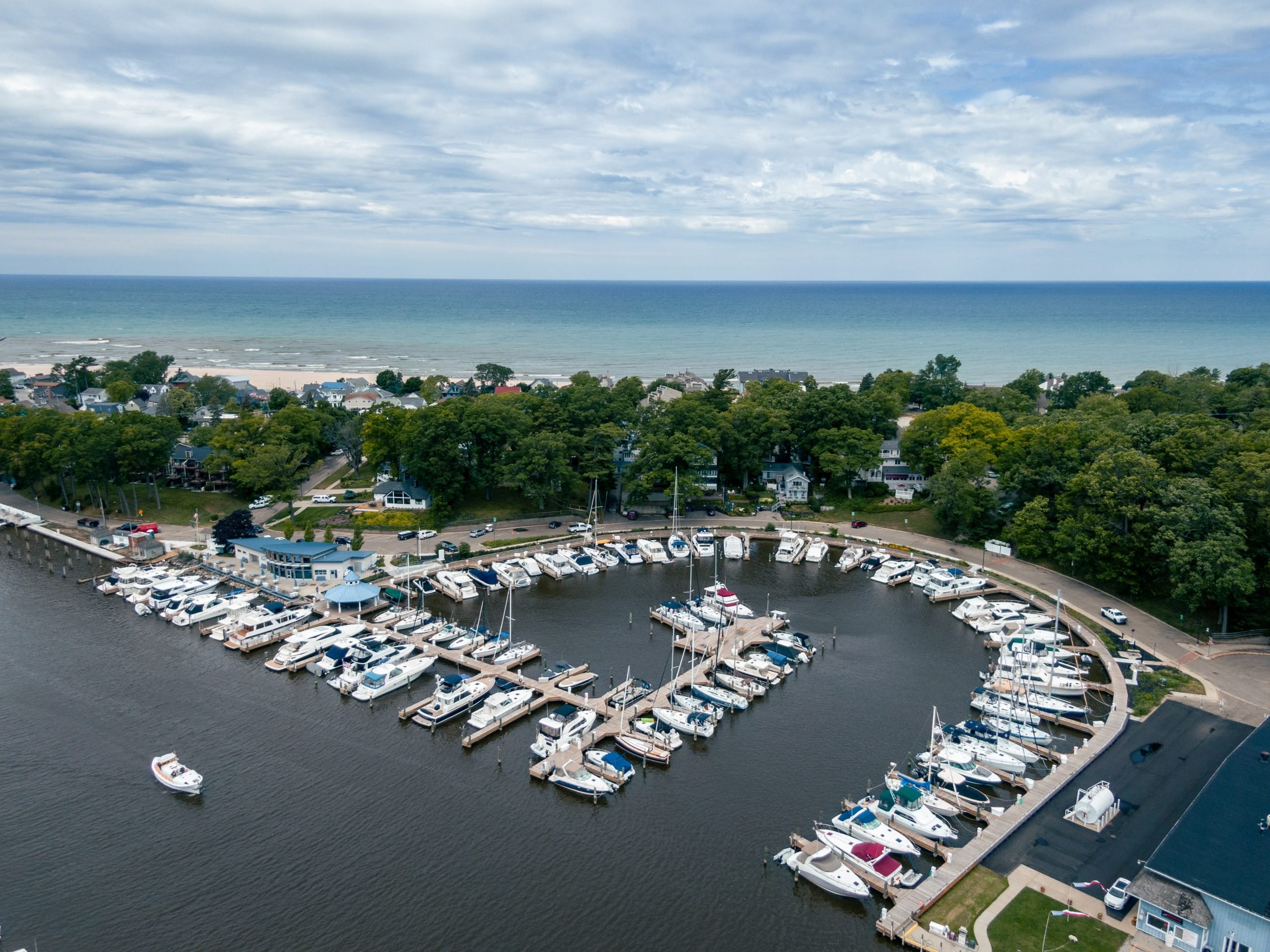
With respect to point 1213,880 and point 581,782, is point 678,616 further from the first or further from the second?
point 1213,880

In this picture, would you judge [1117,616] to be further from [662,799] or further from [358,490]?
[358,490]

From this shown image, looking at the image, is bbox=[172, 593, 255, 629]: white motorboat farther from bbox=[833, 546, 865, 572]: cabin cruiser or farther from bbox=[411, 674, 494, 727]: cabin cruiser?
bbox=[833, 546, 865, 572]: cabin cruiser

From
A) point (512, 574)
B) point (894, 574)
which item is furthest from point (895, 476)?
point (512, 574)

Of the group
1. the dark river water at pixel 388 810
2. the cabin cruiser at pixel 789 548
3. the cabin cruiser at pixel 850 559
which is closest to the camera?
the dark river water at pixel 388 810

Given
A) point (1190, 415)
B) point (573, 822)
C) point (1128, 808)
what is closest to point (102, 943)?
point (573, 822)

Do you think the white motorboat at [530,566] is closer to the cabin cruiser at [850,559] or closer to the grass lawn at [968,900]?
the cabin cruiser at [850,559]

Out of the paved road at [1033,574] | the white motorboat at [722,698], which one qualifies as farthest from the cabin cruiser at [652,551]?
the white motorboat at [722,698]

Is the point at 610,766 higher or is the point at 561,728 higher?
the point at 561,728
